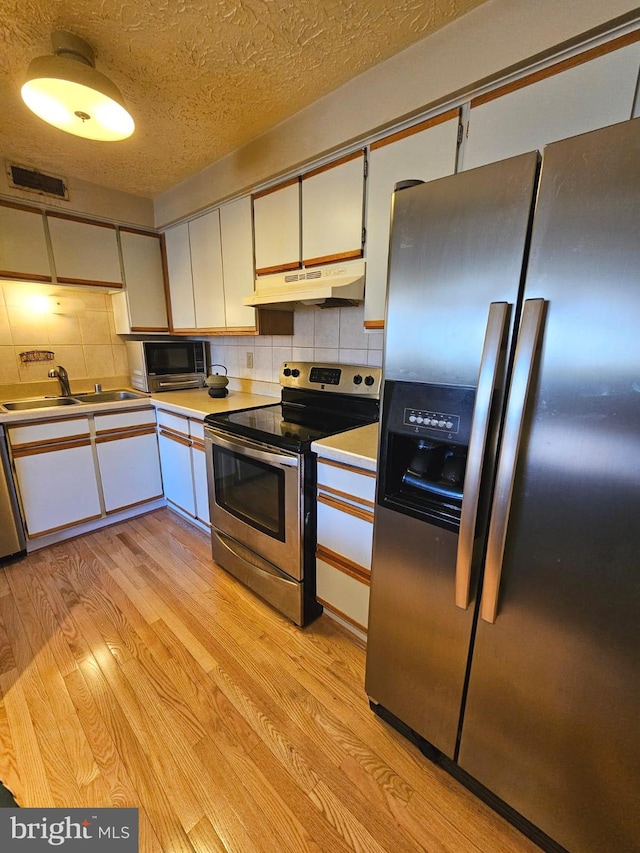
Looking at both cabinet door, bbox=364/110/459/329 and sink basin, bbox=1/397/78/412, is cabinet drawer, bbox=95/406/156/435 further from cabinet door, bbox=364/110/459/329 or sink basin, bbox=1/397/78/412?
cabinet door, bbox=364/110/459/329

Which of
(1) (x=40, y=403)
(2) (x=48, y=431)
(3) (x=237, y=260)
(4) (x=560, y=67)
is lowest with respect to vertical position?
(2) (x=48, y=431)

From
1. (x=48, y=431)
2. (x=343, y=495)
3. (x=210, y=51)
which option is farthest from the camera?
(x=48, y=431)

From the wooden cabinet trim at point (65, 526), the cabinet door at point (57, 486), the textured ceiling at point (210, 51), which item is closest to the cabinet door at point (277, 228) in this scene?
the textured ceiling at point (210, 51)

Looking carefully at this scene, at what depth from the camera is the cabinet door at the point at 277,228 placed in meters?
1.89

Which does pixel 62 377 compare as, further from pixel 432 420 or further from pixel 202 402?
pixel 432 420

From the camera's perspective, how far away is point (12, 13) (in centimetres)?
118

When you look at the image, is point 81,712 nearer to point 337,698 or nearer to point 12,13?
point 337,698

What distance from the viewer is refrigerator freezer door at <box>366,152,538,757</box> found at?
816 millimetres

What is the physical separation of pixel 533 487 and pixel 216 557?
187 centimetres

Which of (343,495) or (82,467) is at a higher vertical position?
(343,495)

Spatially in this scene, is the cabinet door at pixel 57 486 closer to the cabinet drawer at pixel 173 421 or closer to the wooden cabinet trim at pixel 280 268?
the cabinet drawer at pixel 173 421

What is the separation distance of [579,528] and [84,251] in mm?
3202

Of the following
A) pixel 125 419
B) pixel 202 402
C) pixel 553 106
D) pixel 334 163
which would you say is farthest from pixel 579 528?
pixel 125 419

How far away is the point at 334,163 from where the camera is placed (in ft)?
5.49
